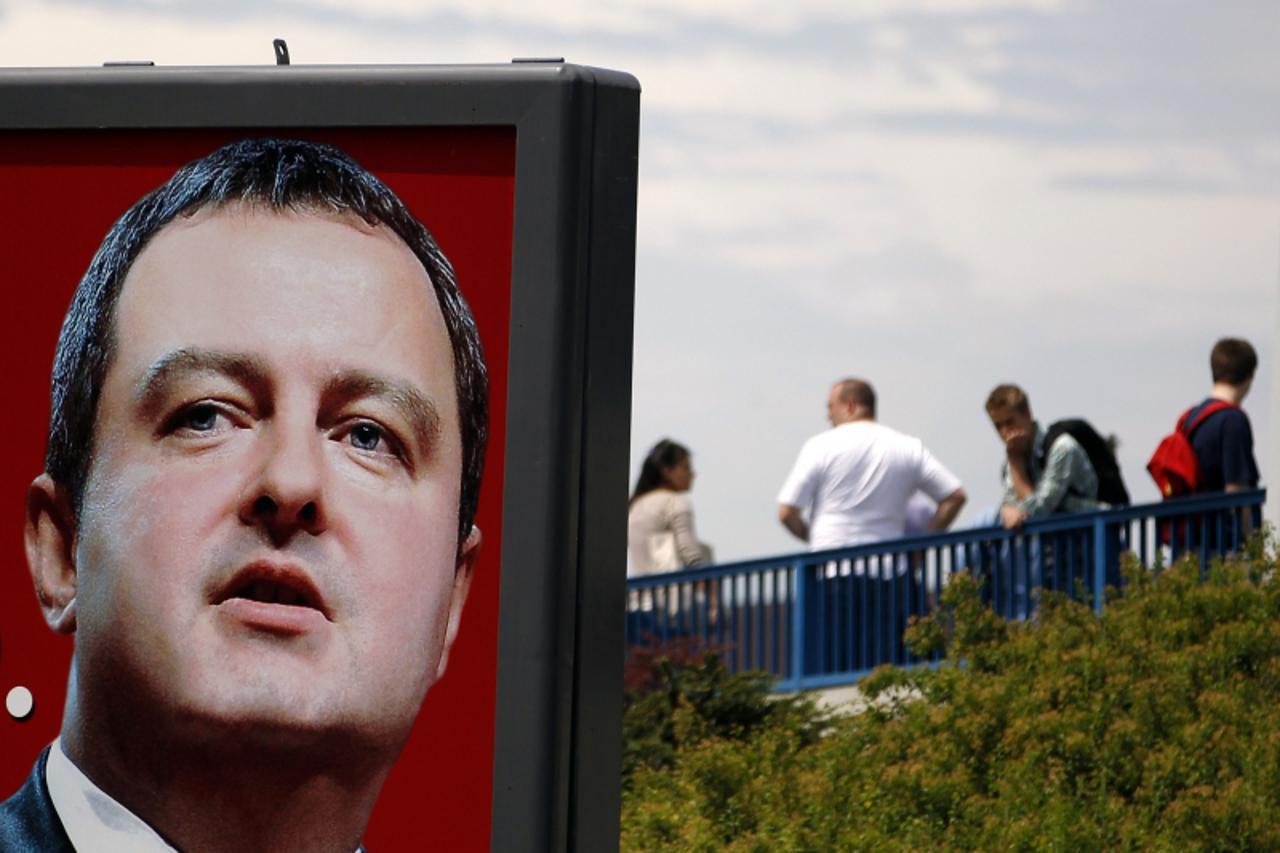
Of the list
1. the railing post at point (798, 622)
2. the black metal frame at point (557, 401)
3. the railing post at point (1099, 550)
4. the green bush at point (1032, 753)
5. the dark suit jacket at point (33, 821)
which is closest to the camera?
the black metal frame at point (557, 401)

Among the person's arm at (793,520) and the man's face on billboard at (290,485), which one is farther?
the person's arm at (793,520)

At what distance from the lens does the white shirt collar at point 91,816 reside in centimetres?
415

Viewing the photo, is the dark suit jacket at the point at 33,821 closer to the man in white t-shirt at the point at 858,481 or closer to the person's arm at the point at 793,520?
the man in white t-shirt at the point at 858,481

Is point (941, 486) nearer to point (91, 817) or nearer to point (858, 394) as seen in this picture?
point (858, 394)

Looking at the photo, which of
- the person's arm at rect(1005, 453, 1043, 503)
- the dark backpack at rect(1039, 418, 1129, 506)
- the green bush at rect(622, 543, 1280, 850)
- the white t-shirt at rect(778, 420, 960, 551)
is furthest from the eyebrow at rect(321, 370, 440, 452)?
the dark backpack at rect(1039, 418, 1129, 506)

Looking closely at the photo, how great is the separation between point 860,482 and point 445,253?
890 centimetres

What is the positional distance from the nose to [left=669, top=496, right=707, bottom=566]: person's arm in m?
9.68

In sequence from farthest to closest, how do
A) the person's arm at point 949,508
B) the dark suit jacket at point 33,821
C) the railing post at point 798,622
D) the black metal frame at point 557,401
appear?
the railing post at point 798,622 < the person's arm at point 949,508 < the dark suit jacket at point 33,821 < the black metal frame at point 557,401

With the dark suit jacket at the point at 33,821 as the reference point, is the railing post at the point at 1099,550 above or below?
above

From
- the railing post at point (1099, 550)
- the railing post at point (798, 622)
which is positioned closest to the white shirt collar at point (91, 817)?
the railing post at point (1099, 550)

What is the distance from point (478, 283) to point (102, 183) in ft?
2.96

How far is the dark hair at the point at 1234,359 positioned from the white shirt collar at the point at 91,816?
29.8 feet

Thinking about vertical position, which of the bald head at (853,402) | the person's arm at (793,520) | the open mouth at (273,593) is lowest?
the open mouth at (273,593)

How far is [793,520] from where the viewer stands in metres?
13.0
